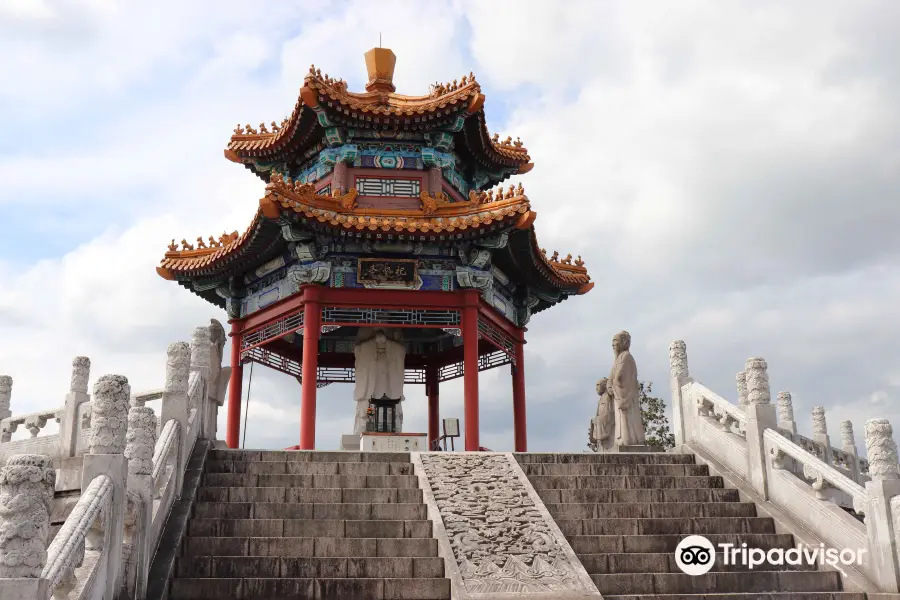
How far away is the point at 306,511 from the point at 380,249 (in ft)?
23.4

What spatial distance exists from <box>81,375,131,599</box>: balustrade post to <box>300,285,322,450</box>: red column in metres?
7.21

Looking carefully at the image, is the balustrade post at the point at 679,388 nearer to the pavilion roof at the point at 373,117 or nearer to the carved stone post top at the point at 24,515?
the pavilion roof at the point at 373,117

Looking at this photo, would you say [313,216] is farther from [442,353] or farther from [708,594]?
[708,594]

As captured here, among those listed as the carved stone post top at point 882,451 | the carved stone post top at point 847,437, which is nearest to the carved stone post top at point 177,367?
the carved stone post top at point 882,451

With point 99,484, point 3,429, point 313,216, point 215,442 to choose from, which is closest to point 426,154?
point 313,216

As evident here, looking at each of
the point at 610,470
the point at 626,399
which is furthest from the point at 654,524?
the point at 626,399

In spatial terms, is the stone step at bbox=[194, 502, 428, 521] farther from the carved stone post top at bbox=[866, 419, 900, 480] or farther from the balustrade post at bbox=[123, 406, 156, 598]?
the carved stone post top at bbox=[866, 419, 900, 480]

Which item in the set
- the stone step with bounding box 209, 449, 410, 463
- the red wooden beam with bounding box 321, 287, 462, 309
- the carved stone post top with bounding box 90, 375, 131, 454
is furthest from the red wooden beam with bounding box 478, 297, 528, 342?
the carved stone post top with bounding box 90, 375, 131, 454

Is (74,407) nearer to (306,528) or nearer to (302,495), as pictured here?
(302,495)

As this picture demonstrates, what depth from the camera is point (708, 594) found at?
933 centimetres

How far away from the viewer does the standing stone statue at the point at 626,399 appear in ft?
47.5

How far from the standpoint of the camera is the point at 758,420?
12164 millimetres

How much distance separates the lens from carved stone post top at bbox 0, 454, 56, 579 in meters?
5.93

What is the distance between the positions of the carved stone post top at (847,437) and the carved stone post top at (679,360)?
854cm
